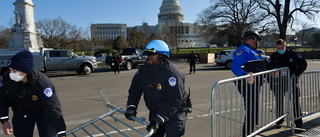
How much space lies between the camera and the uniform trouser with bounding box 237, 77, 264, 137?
3.29 meters

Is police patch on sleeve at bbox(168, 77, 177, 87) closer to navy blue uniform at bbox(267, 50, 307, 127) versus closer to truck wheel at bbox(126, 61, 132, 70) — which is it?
navy blue uniform at bbox(267, 50, 307, 127)

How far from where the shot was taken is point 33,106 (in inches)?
102

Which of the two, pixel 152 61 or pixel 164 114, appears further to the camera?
pixel 152 61

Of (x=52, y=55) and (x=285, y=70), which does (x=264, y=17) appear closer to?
(x=52, y=55)

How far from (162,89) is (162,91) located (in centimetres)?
3

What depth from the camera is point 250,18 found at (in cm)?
3903

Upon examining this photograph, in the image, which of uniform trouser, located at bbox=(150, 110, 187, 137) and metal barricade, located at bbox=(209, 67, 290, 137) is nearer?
uniform trouser, located at bbox=(150, 110, 187, 137)

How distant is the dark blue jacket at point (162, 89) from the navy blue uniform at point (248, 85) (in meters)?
1.15

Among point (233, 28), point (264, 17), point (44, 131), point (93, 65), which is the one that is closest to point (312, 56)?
point (264, 17)

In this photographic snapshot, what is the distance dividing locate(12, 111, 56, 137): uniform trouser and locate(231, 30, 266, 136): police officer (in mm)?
2500

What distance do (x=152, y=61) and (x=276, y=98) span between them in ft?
7.92

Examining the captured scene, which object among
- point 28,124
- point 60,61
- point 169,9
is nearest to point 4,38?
point 60,61

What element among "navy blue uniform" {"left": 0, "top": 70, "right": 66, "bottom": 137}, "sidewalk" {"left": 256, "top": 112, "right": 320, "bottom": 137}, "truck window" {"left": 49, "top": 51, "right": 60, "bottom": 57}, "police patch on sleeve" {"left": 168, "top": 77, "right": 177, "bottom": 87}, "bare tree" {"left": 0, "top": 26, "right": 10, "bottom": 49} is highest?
"bare tree" {"left": 0, "top": 26, "right": 10, "bottom": 49}

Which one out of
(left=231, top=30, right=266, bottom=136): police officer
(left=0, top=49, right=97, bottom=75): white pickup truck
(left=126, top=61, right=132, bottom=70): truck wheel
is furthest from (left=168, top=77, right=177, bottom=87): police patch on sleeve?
(left=126, top=61, right=132, bottom=70): truck wheel
